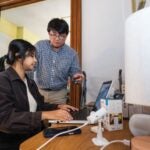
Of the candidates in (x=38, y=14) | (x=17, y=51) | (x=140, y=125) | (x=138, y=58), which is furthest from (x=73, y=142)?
(x=38, y=14)

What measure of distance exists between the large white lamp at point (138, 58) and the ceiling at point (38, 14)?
212cm

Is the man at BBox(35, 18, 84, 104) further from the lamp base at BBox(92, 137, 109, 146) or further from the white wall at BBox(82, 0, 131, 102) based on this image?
the lamp base at BBox(92, 137, 109, 146)

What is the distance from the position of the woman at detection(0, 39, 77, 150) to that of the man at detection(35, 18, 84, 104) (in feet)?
1.35

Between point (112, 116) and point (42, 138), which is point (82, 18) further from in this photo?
point (42, 138)

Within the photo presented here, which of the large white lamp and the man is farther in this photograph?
the man

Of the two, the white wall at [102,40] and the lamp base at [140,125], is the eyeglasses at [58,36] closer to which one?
the white wall at [102,40]

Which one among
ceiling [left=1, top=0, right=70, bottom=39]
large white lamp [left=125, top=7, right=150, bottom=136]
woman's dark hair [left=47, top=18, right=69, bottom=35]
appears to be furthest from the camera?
ceiling [left=1, top=0, right=70, bottom=39]

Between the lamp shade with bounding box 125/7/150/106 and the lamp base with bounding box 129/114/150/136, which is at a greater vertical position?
the lamp shade with bounding box 125/7/150/106

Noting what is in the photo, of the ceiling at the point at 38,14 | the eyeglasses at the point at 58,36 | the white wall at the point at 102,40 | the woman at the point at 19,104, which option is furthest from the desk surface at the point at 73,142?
the ceiling at the point at 38,14

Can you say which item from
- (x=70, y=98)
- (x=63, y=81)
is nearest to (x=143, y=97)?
(x=63, y=81)

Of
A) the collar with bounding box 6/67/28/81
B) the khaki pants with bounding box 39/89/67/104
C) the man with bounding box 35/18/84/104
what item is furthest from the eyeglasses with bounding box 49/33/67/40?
the collar with bounding box 6/67/28/81

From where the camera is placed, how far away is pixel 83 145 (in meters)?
0.83

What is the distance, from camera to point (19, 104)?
3.95 ft

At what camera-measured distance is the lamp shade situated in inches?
21.9
